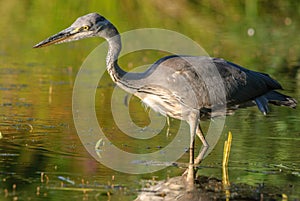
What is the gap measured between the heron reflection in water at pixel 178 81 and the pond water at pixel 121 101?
45 cm

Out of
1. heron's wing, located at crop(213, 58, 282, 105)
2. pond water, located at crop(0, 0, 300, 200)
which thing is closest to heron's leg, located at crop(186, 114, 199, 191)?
pond water, located at crop(0, 0, 300, 200)

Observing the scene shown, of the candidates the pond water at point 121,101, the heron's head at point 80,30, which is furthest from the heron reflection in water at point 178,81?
the pond water at point 121,101

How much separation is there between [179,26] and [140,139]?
9.65 metres

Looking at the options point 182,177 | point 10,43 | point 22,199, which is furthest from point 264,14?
point 22,199

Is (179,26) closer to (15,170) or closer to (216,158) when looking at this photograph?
(216,158)

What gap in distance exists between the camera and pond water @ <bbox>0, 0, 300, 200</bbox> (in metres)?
6.75

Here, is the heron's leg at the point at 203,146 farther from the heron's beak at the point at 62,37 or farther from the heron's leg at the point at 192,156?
the heron's beak at the point at 62,37

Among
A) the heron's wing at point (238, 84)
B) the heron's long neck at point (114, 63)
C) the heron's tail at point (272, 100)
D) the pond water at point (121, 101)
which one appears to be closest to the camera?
the pond water at point (121, 101)

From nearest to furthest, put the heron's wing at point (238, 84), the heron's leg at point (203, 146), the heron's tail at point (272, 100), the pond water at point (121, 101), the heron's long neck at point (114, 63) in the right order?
1. the pond water at point (121, 101)
2. the heron's leg at point (203, 146)
3. the heron's long neck at point (114, 63)
4. the heron's wing at point (238, 84)
5. the heron's tail at point (272, 100)

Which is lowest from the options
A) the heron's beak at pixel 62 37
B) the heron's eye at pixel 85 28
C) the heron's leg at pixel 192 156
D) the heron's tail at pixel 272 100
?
the heron's leg at pixel 192 156

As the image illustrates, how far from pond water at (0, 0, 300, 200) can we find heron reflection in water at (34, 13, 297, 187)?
45cm

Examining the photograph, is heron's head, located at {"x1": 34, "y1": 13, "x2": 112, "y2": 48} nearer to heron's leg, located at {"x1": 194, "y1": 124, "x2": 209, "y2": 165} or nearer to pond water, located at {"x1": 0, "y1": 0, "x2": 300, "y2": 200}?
pond water, located at {"x1": 0, "y1": 0, "x2": 300, "y2": 200}

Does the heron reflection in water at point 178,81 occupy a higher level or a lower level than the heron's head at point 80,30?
lower

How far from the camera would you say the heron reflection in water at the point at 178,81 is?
8.02 m
